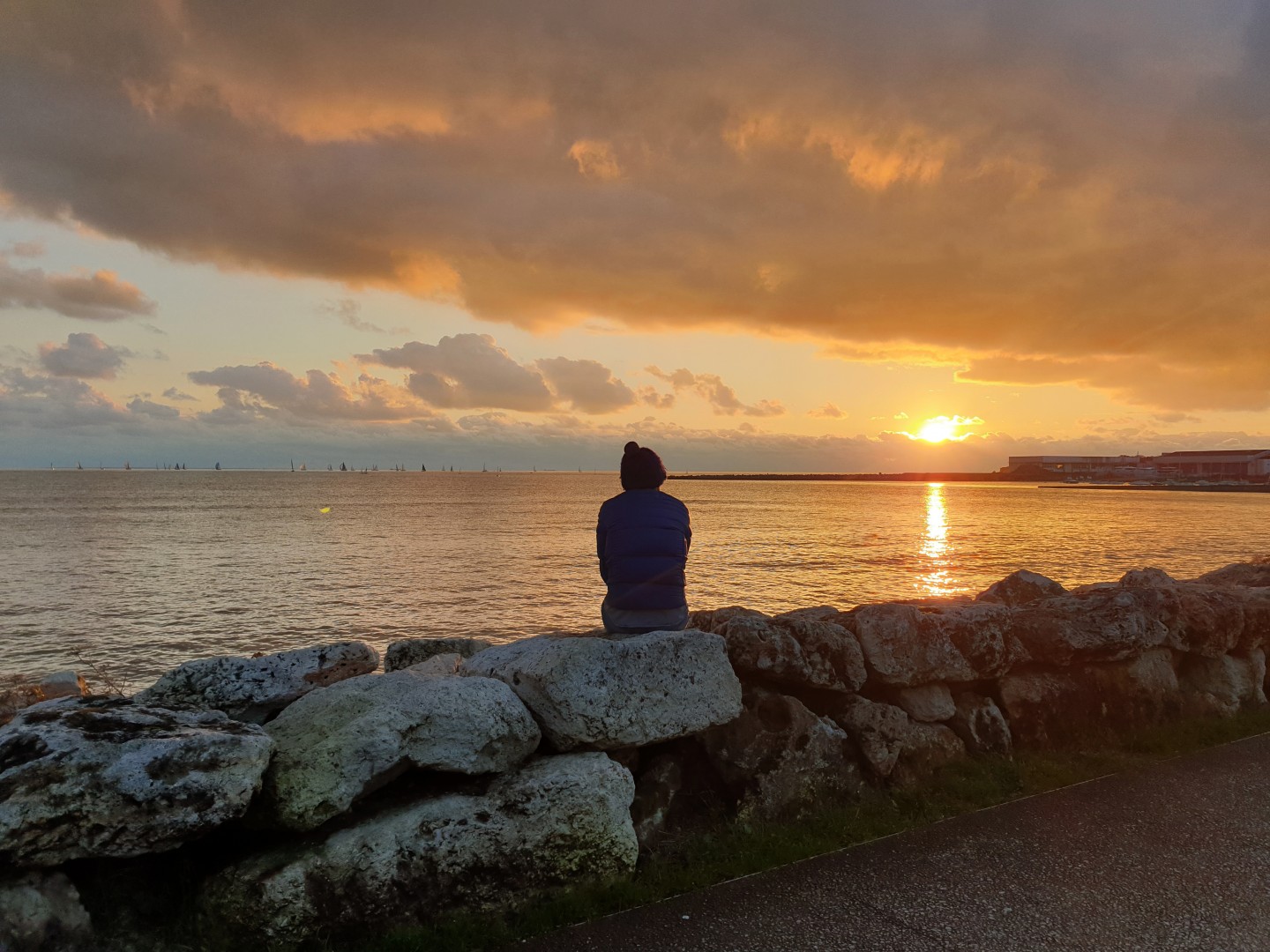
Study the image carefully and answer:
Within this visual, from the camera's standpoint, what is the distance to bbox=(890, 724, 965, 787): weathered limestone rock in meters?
7.36

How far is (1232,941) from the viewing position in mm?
4785

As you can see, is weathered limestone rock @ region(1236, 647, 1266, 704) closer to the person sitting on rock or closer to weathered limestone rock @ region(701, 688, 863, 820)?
weathered limestone rock @ region(701, 688, 863, 820)

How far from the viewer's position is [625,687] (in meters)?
6.23

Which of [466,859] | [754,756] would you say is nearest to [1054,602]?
[754,756]

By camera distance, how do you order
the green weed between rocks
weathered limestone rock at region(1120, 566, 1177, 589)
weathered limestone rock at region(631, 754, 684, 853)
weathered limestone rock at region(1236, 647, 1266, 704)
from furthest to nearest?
weathered limestone rock at region(1120, 566, 1177, 589) < weathered limestone rock at region(1236, 647, 1266, 704) < weathered limestone rock at region(631, 754, 684, 853) < the green weed between rocks

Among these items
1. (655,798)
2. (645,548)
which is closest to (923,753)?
(655,798)

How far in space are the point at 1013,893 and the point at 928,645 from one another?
108 inches

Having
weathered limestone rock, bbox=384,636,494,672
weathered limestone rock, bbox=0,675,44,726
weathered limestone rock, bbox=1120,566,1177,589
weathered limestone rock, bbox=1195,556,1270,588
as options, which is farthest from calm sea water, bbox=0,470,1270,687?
weathered limestone rock, bbox=1120,566,1177,589

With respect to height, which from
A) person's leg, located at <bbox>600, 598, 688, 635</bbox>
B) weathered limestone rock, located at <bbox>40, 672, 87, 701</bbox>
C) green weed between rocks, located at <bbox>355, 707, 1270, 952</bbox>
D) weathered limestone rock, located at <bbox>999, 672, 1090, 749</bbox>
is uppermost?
person's leg, located at <bbox>600, 598, 688, 635</bbox>

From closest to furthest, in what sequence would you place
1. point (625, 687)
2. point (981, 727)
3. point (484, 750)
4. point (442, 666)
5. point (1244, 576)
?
point (484, 750), point (625, 687), point (442, 666), point (981, 727), point (1244, 576)

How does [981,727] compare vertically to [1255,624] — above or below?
below

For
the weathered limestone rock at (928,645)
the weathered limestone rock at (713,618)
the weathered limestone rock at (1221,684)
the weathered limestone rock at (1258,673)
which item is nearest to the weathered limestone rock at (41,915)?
the weathered limestone rock at (713,618)

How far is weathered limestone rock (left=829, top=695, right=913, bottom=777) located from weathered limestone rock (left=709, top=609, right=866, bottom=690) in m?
0.21

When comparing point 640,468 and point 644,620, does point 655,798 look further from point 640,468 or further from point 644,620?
point 640,468
